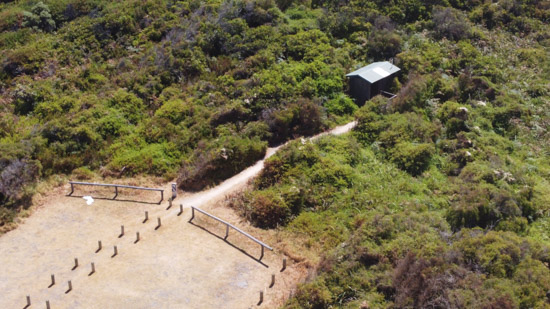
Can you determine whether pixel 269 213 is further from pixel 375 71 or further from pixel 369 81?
pixel 375 71

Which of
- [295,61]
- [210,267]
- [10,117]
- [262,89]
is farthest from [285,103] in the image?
[10,117]

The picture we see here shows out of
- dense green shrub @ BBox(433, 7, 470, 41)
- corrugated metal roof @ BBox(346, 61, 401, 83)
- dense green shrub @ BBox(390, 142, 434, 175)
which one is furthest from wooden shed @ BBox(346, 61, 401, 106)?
dense green shrub @ BBox(433, 7, 470, 41)

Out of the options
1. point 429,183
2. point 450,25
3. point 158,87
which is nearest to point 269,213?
point 429,183

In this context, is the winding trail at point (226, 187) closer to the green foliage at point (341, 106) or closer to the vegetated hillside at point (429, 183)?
the vegetated hillside at point (429, 183)

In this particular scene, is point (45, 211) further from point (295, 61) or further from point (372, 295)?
point (295, 61)

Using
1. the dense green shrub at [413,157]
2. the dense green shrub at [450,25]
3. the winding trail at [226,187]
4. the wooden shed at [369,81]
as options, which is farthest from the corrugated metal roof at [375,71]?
the winding trail at [226,187]
